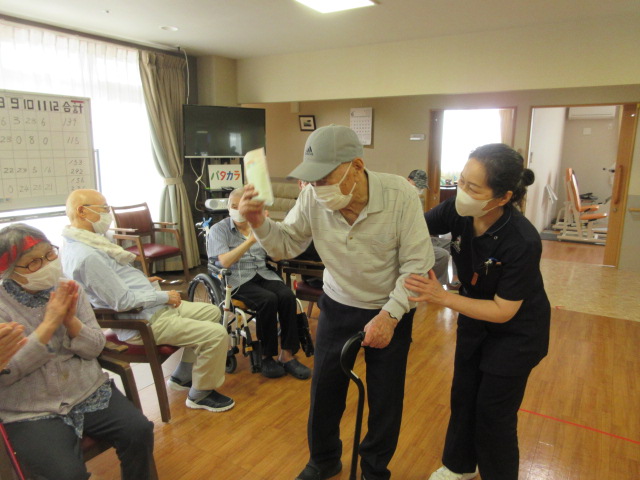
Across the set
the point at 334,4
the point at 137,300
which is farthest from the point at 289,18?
the point at 137,300

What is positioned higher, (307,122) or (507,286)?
(307,122)

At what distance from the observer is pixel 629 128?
502 centimetres

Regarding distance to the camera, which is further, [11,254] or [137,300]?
[137,300]

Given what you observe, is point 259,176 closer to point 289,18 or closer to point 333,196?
point 333,196

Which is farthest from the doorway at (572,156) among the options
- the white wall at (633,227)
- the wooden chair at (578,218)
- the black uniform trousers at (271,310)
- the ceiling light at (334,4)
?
the black uniform trousers at (271,310)

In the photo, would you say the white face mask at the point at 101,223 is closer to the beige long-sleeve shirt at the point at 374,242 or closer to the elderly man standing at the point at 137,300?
the elderly man standing at the point at 137,300

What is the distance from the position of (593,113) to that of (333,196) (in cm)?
938

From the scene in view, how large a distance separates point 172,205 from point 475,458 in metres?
4.50

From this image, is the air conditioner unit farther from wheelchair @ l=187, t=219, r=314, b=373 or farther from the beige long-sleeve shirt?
the beige long-sleeve shirt

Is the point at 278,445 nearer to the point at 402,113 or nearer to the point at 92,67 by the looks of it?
the point at 92,67

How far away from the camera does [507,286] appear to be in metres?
1.44

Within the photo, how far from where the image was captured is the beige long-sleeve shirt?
1507 millimetres

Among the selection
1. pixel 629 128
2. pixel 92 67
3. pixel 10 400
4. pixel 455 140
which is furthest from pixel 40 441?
pixel 455 140

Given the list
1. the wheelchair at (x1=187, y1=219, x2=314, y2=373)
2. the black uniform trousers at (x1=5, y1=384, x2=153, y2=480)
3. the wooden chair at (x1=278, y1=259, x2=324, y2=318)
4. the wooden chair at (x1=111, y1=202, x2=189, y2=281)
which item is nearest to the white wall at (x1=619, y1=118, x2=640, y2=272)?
the wooden chair at (x1=278, y1=259, x2=324, y2=318)
